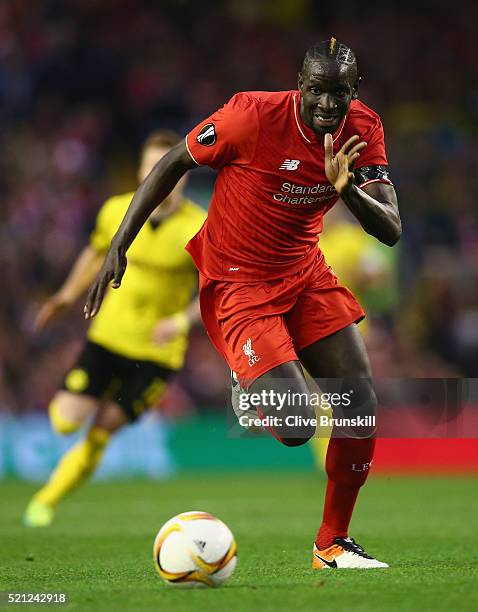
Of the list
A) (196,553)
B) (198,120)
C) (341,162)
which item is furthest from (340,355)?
(198,120)

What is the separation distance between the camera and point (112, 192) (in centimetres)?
1586

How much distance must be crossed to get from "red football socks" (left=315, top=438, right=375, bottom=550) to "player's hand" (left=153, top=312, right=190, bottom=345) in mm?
3025

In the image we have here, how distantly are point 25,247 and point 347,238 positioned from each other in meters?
4.59

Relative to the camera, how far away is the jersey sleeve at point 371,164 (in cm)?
540

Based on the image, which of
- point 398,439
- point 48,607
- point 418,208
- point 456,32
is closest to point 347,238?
point 398,439

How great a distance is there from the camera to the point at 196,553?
4891 mm

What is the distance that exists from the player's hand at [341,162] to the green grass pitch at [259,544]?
1.63 m

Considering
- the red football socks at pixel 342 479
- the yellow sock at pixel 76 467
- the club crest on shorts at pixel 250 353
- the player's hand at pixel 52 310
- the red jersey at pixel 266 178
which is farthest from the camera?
the yellow sock at pixel 76 467

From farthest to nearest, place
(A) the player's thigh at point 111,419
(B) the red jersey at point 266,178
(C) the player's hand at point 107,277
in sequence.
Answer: (A) the player's thigh at point 111,419 → (B) the red jersey at point 266,178 → (C) the player's hand at point 107,277

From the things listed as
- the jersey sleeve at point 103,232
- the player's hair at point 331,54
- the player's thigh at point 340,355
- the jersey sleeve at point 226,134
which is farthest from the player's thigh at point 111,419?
the player's hair at point 331,54

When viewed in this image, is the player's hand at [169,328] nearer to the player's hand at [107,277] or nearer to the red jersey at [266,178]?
the red jersey at [266,178]

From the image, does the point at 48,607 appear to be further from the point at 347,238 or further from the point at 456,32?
the point at 456,32

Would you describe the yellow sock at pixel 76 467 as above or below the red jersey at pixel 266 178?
below

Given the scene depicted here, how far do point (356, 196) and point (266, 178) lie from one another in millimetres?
584
